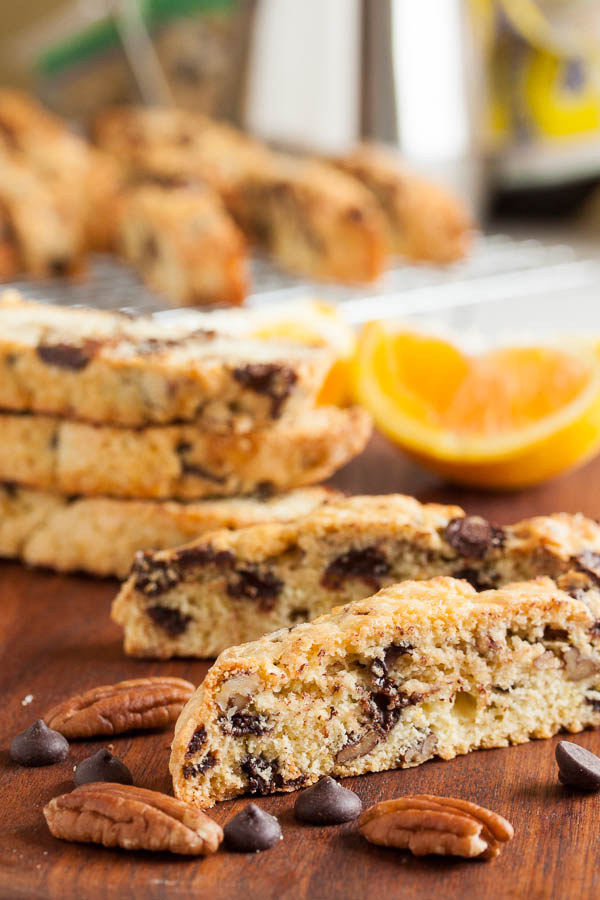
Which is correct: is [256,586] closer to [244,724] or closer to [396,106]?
[244,724]

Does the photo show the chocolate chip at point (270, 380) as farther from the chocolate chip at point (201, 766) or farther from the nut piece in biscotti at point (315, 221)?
the nut piece in biscotti at point (315, 221)

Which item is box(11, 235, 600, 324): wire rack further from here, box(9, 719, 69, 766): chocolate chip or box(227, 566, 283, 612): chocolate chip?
box(9, 719, 69, 766): chocolate chip

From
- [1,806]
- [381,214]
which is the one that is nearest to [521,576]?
[1,806]

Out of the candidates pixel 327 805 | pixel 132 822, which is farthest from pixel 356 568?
pixel 132 822

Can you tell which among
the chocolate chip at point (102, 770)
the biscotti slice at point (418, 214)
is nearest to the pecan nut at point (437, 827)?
the chocolate chip at point (102, 770)

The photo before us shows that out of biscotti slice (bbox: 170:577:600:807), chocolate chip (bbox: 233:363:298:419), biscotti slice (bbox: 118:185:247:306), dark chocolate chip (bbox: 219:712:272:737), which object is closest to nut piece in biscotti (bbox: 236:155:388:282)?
biscotti slice (bbox: 118:185:247:306)

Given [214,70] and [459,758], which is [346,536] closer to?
[459,758]

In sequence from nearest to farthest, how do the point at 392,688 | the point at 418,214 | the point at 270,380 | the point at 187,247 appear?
the point at 392,688 < the point at 270,380 < the point at 187,247 < the point at 418,214
